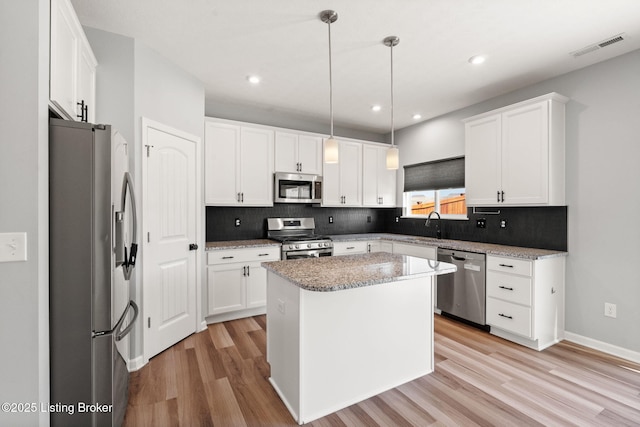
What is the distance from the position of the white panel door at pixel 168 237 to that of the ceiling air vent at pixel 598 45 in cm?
371

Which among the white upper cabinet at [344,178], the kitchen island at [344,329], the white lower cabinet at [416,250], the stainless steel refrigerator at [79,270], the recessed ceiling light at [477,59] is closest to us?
the stainless steel refrigerator at [79,270]

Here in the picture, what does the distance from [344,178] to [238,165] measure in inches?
66.7

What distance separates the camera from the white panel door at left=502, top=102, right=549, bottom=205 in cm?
297

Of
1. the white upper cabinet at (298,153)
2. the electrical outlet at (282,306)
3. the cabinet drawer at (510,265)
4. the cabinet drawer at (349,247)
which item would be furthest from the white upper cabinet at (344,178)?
the electrical outlet at (282,306)

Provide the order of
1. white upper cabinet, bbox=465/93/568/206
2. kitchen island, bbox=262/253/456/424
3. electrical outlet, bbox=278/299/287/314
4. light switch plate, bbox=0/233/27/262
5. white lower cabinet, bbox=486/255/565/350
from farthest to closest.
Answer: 1. white upper cabinet, bbox=465/93/568/206
2. white lower cabinet, bbox=486/255/565/350
3. electrical outlet, bbox=278/299/287/314
4. kitchen island, bbox=262/253/456/424
5. light switch plate, bbox=0/233/27/262

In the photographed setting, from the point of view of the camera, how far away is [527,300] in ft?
9.35

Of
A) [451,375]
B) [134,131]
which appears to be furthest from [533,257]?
[134,131]

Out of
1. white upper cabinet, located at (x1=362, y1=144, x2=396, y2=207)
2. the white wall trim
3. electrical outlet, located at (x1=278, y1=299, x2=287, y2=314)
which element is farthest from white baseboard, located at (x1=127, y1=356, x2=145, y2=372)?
white upper cabinet, located at (x1=362, y1=144, x2=396, y2=207)

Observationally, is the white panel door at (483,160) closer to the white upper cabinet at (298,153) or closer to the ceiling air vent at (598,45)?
the ceiling air vent at (598,45)

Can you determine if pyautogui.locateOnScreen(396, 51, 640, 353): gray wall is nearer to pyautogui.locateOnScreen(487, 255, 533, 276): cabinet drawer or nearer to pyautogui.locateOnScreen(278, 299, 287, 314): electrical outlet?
pyautogui.locateOnScreen(487, 255, 533, 276): cabinet drawer

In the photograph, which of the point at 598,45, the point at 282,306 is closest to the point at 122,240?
the point at 282,306

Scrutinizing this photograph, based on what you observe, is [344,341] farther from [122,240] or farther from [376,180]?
[376,180]

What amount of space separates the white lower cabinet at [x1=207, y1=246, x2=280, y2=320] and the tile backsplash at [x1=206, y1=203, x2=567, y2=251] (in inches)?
23.8

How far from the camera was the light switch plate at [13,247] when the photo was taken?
129cm
